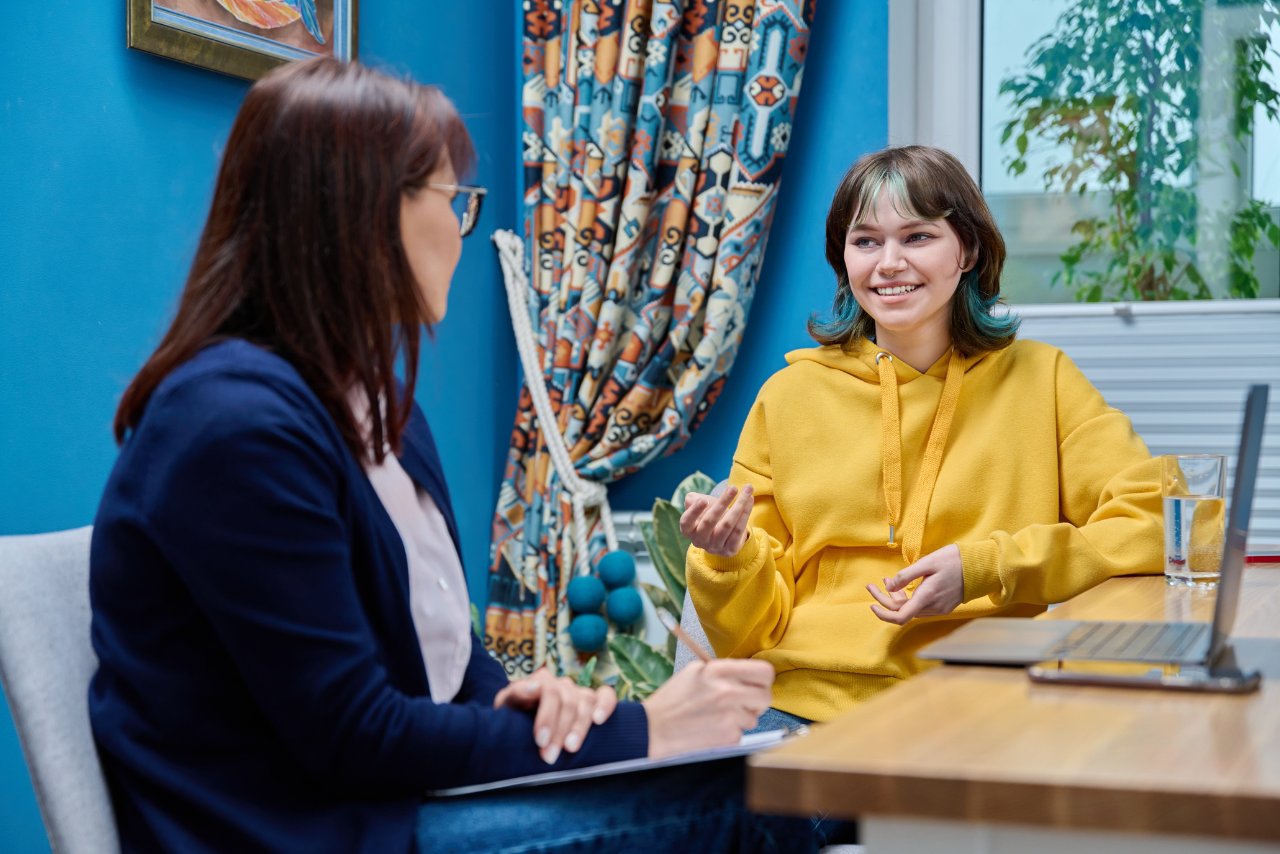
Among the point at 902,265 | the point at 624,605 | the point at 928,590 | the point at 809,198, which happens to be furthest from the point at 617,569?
the point at 928,590

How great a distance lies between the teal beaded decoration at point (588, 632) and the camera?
8.01 ft

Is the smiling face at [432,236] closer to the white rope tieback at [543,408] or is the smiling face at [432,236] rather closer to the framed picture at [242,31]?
the framed picture at [242,31]

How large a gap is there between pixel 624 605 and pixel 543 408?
0.49 metres

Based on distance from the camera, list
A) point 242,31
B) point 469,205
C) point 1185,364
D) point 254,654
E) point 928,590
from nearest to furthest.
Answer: point 254,654, point 469,205, point 928,590, point 242,31, point 1185,364

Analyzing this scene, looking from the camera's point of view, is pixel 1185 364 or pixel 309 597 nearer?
pixel 309 597

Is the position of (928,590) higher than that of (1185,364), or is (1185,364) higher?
(1185,364)

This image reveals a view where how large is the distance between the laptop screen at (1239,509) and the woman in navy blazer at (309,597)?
1.18ft

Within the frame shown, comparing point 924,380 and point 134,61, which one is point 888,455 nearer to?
point 924,380

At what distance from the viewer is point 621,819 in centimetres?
86

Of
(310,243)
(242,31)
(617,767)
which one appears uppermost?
(242,31)

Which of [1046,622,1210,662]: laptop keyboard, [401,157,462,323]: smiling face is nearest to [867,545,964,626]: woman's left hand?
[1046,622,1210,662]: laptop keyboard

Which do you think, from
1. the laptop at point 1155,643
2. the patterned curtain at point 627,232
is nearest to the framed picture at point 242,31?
the patterned curtain at point 627,232

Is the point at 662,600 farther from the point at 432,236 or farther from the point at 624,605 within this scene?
the point at 432,236

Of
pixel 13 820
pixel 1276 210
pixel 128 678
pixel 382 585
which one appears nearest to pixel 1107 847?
pixel 382 585
